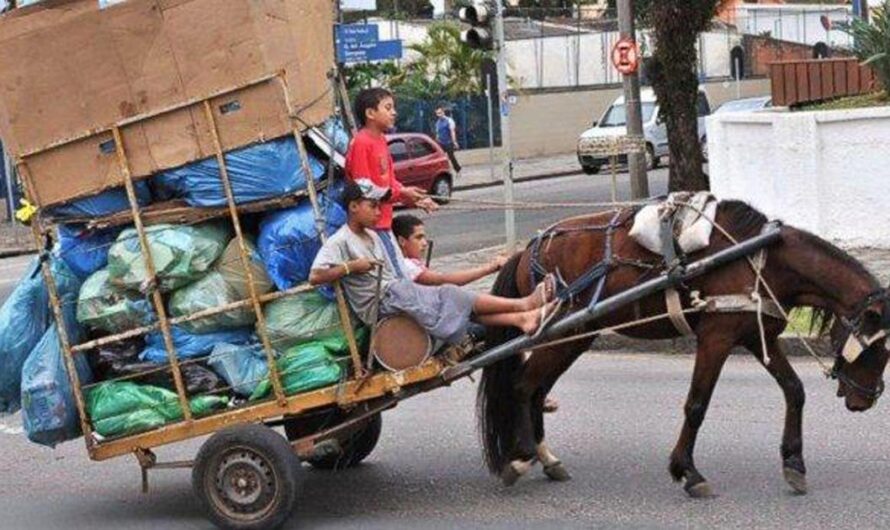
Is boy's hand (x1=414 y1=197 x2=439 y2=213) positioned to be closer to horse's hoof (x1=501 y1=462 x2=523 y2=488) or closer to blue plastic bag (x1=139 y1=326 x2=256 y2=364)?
blue plastic bag (x1=139 y1=326 x2=256 y2=364)

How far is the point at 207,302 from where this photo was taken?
24.7ft

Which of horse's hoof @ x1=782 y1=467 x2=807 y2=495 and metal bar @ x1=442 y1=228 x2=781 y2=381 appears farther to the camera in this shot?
horse's hoof @ x1=782 y1=467 x2=807 y2=495

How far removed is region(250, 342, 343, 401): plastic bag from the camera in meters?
7.46

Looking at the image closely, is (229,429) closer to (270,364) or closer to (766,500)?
(270,364)

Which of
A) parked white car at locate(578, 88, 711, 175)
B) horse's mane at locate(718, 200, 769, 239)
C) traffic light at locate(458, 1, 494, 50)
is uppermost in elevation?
traffic light at locate(458, 1, 494, 50)

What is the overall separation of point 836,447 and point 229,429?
3383 mm

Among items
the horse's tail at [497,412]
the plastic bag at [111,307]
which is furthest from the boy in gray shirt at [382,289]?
the plastic bag at [111,307]

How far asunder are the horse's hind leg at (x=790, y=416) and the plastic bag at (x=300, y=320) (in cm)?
A: 210

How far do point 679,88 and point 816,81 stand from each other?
457cm

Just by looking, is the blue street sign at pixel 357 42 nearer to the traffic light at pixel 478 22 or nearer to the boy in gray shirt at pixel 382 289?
the traffic light at pixel 478 22

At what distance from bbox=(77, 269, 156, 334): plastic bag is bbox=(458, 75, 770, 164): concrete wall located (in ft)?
123

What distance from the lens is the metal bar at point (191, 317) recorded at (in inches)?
295

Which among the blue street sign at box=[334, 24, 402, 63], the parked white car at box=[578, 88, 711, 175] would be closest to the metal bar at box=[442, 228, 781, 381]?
the blue street sign at box=[334, 24, 402, 63]

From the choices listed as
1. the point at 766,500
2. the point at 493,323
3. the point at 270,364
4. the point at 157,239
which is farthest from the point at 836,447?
the point at 157,239
